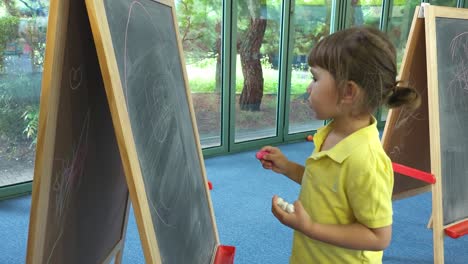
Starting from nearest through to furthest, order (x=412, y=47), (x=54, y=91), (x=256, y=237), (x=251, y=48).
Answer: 1. (x=54, y=91)
2. (x=412, y=47)
3. (x=256, y=237)
4. (x=251, y=48)

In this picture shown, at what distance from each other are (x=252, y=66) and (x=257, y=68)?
0.08m

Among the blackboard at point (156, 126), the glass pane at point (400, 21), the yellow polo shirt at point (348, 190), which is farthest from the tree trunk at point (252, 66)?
the yellow polo shirt at point (348, 190)

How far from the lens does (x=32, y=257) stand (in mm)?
775

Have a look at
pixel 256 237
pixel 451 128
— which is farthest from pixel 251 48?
pixel 451 128

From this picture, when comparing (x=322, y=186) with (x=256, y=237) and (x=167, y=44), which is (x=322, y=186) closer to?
(x=167, y=44)

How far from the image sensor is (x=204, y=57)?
3.88 meters

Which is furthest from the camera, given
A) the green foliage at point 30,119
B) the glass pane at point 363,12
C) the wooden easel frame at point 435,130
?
the glass pane at point 363,12

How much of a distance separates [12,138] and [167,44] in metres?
2.14

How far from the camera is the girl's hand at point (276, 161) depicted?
128cm

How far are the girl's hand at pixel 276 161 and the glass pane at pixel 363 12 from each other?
3959mm

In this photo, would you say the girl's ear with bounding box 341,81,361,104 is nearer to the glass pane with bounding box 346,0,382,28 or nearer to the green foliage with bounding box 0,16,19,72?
the green foliage with bounding box 0,16,19,72

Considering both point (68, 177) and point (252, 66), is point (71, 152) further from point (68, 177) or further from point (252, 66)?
point (252, 66)

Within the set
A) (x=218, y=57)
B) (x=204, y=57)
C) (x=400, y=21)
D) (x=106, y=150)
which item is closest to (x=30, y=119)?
(x=204, y=57)

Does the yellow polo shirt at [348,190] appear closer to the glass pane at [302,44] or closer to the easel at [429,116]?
the easel at [429,116]
